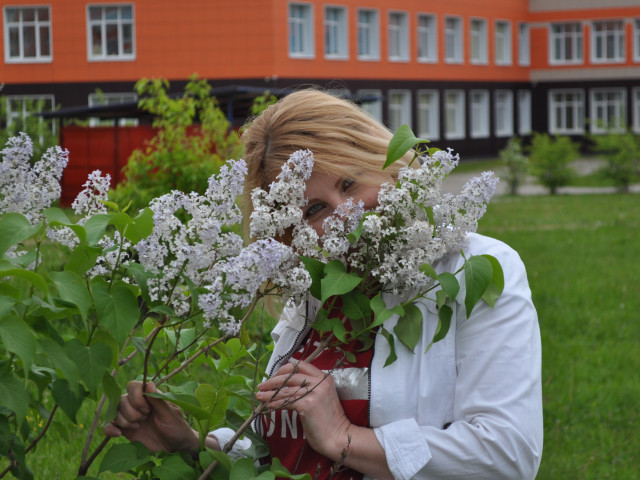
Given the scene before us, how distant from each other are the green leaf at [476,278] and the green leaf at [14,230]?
808 millimetres

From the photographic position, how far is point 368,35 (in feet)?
143

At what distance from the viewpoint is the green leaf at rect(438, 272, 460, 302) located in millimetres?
1992

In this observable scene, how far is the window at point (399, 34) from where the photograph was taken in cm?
4500

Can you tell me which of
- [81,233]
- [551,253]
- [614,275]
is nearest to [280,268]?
[81,233]

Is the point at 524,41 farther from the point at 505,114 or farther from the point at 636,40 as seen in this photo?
the point at 636,40

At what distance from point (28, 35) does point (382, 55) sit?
14.3 meters

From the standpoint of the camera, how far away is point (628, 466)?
5.47 meters

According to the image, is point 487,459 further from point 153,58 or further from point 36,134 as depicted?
point 153,58

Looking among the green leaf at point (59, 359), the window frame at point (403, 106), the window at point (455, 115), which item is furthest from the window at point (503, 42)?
the green leaf at point (59, 359)

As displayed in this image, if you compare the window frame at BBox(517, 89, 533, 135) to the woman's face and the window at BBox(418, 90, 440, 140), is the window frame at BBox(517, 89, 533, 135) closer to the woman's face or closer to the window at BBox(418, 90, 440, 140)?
the window at BBox(418, 90, 440, 140)

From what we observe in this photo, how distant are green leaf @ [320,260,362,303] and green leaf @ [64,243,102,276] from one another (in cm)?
42

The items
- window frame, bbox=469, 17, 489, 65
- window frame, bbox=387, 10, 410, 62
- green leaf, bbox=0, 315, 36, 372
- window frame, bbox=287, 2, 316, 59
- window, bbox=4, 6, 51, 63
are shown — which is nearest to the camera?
green leaf, bbox=0, 315, 36, 372

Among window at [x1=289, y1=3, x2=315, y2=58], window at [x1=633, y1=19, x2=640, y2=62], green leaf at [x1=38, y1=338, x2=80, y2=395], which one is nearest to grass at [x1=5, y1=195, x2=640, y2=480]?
green leaf at [x1=38, y1=338, x2=80, y2=395]

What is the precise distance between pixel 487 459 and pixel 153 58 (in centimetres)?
3805
